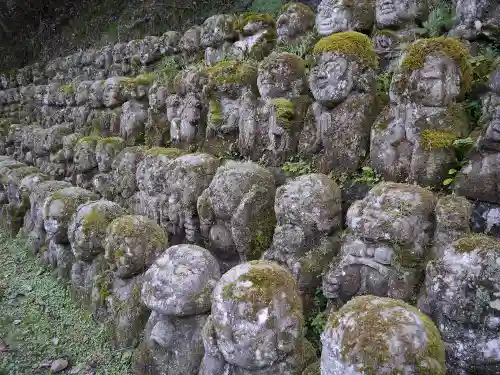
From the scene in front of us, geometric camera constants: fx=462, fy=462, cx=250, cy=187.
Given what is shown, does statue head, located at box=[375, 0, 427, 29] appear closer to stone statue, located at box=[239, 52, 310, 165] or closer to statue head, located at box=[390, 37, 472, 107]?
stone statue, located at box=[239, 52, 310, 165]

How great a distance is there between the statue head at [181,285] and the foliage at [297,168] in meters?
1.51

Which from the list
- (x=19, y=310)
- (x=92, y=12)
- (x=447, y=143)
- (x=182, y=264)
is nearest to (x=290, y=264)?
(x=182, y=264)

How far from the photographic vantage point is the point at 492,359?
2.91 metres

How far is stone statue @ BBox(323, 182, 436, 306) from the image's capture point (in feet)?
11.4

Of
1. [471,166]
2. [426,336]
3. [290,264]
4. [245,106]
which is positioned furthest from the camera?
[245,106]

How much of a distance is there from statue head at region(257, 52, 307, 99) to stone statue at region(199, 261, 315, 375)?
104 inches

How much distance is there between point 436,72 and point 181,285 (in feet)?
9.20

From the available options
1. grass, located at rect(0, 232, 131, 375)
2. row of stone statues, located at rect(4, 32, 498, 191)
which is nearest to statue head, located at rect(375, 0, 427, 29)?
row of stone statues, located at rect(4, 32, 498, 191)

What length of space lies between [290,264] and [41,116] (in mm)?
12300

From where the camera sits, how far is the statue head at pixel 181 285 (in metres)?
3.98

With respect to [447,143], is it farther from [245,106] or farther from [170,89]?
[170,89]

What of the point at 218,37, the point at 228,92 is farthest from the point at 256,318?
the point at 218,37

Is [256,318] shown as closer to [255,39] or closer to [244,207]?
[244,207]

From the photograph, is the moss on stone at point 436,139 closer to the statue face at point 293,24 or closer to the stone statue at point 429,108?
the stone statue at point 429,108
